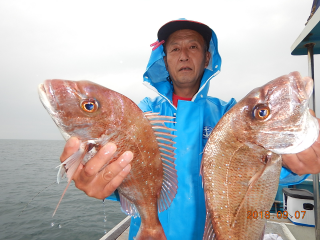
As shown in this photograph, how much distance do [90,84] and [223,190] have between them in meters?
1.31

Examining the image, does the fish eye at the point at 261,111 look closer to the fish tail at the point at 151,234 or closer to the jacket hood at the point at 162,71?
the fish tail at the point at 151,234

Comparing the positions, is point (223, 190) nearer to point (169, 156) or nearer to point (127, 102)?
point (169, 156)

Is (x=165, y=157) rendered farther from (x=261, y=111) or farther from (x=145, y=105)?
(x=145, y=105)

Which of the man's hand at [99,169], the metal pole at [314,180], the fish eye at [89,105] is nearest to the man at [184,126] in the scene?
the man's hand at [99,169]

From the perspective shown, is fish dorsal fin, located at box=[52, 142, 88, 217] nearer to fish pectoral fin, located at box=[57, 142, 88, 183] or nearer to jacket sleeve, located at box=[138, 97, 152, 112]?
fish pectoral fin, located at box=[57, 142, 88, 183]

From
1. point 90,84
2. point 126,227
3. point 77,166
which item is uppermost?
point 90,84

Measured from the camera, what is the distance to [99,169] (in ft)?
4.76

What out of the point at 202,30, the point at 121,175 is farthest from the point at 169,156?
the point at 202,30

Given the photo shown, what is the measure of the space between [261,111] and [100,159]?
1.24 metres

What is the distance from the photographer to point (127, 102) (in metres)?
1.48

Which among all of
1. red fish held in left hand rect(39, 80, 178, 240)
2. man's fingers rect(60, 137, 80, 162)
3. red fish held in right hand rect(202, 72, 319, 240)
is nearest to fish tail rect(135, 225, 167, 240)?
red fish held in left hand rect(39, 80, 178, 240)

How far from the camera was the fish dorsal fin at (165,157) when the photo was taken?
1617 mm

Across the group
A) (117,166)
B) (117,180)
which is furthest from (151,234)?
(117,166)

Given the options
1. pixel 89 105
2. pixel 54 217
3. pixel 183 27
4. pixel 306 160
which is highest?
pixel 183 27
